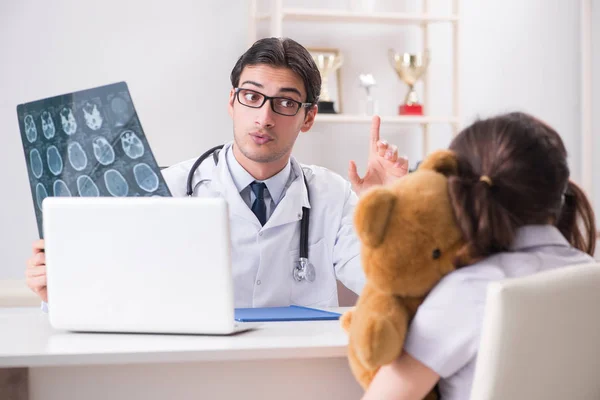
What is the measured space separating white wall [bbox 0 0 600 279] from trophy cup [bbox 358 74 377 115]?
0.19 meters

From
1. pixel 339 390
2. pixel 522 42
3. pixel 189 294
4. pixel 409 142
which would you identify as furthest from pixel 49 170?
pixel 522 42

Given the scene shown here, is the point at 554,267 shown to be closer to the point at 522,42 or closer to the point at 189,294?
the point at 189,294

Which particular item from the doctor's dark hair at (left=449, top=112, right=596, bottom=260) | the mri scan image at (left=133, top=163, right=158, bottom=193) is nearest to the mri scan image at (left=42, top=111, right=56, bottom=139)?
the mri scan image at (left=133, top=163, right=158, bottom=193)

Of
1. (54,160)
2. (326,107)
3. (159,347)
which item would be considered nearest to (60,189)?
(54,160)

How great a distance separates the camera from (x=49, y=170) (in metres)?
1.52

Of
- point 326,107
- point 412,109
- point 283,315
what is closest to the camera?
point 283,315

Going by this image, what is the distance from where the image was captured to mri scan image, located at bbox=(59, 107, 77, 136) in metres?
1.45

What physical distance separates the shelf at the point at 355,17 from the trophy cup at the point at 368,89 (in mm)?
286

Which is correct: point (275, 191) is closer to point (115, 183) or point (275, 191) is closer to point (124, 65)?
point (115, 183)

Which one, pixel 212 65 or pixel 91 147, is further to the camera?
pixel 212 65

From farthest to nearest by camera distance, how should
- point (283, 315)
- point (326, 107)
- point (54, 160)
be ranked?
point (326, 107) < point (283, 315) < point (54, 160)

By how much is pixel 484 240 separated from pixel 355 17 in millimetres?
2990

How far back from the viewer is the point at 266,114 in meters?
2.15

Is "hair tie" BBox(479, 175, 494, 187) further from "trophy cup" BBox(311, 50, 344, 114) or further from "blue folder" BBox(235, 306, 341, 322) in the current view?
"trophy cup" BBox(311, 50, 344, 114)
